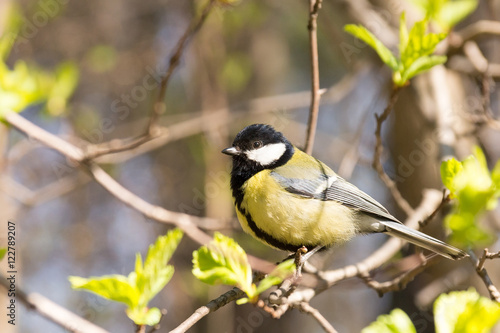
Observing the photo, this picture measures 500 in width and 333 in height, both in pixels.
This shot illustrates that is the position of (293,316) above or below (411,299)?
above

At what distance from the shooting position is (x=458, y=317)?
1.02 metres

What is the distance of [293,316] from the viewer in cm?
442

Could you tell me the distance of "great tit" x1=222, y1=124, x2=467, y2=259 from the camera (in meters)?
2.08

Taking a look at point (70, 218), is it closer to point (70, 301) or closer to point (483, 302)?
point (70, 301)

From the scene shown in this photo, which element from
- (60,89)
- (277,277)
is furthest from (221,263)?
(60,89)

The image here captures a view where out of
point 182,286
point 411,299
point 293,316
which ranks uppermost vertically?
point 182,286

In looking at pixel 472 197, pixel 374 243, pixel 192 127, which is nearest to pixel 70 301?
pixel 192 127

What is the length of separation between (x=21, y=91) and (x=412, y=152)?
6.58 feet

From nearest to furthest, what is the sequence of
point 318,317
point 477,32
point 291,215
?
1. point 318,317
2. point 291,215
3. point 477,32

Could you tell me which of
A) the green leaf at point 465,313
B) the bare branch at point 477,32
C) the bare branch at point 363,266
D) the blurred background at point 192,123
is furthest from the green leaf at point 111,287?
the bare branch at point 477,32

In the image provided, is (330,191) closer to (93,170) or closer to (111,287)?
(93,170)

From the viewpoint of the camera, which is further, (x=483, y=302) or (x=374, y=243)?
(x=374, y=243)

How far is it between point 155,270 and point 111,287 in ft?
0.35

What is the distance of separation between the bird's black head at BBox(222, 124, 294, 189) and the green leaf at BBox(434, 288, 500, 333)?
1.33 metres
